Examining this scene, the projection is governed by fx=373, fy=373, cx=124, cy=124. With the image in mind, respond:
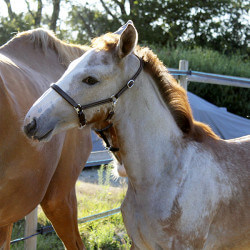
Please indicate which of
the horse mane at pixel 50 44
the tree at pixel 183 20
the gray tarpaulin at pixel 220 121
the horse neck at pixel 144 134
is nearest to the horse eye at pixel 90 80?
the horse neck at pixel 144 134

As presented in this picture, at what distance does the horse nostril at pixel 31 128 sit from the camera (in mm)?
1965

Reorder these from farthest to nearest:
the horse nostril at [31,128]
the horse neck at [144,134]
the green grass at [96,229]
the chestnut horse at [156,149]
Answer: the green grass at [96,229]
the horse neck at [144,134]
the chestnut horse at [156,149]
the horse nostril at [31,128]

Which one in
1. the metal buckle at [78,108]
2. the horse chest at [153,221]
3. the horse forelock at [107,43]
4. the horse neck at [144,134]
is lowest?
the horse chest at [153,221]

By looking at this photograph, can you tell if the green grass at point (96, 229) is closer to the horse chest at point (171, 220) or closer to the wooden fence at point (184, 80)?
the wooden fence at point (184, 80)

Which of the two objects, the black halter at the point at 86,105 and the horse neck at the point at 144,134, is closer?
the black halter at the point at 86,105

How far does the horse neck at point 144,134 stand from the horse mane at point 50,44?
1.54 metres

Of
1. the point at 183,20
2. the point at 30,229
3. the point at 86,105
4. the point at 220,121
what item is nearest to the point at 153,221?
the point at 86,105

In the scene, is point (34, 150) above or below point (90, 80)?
below

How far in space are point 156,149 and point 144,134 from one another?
12cm

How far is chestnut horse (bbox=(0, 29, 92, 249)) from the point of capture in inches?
98.4

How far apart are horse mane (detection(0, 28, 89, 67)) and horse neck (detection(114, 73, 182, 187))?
154 centimetres

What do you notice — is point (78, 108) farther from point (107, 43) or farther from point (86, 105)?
point (107, 43)

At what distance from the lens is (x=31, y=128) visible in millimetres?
1979

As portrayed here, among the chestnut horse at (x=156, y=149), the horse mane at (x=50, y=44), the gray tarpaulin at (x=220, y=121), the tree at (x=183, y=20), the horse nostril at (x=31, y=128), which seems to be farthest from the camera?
the tree at (x=183, y=20)
